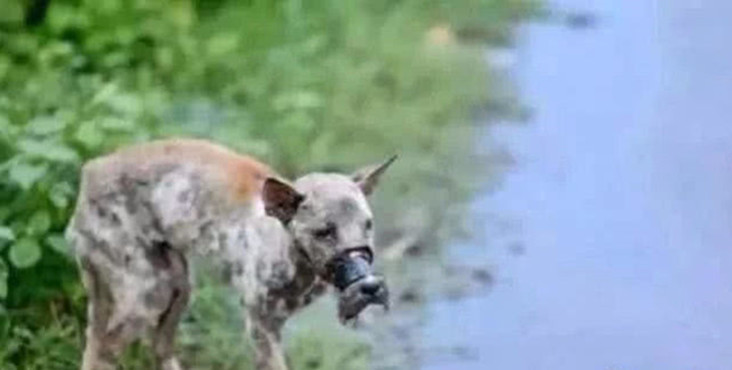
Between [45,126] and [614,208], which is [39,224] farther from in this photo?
[614,208]

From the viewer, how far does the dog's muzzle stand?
12.5 feet

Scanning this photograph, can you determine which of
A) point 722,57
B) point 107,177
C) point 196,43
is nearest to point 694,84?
point 722,57

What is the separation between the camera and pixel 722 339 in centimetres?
476

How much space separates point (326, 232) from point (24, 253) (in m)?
0.88

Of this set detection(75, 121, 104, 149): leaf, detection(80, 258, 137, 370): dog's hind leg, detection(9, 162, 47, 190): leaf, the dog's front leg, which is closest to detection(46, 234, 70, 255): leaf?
detection(9, 162, 47, 190): leaf

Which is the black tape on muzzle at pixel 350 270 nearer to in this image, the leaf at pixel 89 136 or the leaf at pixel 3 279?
the leaf at pixel 3 279

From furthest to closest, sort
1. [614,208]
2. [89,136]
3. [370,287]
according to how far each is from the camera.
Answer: [614,208], [89,136], [370,287]

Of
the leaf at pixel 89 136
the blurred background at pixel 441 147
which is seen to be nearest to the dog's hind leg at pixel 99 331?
the blurred background at pixel 441 147

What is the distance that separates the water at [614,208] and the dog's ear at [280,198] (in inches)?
34.7

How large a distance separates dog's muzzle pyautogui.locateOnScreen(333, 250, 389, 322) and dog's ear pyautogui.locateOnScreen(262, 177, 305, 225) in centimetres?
12

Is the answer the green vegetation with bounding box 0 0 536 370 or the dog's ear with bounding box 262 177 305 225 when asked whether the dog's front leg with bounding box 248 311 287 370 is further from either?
the green vegetation with bounding box 0 0 536 370

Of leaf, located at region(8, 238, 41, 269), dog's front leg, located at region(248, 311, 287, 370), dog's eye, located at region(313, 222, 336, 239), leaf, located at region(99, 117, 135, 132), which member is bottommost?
dog's front leg, located at region(248, 311, 287, 370)

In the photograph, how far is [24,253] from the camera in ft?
14.9

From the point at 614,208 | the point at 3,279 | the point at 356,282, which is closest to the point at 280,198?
the point at 356,282
